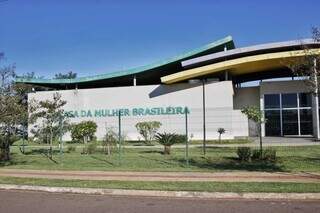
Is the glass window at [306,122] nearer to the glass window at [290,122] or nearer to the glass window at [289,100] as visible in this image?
the glass window at [290,122]

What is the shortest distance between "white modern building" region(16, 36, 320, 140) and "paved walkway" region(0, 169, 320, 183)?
26.6 meters

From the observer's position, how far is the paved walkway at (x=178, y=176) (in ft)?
51.9

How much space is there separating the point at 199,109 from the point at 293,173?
94.8ft

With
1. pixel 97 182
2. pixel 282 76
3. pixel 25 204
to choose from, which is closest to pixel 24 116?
pixel 97 182

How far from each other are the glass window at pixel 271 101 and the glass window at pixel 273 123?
0.51 m

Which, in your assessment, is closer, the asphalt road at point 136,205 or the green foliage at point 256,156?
the asphalt road at point 136,205

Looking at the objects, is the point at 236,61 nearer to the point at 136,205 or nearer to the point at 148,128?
the point at 148,128

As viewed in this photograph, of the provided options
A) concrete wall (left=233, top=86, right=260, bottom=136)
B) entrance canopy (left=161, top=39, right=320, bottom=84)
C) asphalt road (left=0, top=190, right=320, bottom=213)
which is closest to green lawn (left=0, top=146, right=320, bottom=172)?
asphalt road (left=0, top=190, right=320, bottom=213)

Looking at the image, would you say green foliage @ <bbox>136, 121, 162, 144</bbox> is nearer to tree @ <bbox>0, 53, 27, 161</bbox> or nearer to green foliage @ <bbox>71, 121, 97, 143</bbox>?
green foliage @ <bbox>71, 121, 97, 143</bbox>

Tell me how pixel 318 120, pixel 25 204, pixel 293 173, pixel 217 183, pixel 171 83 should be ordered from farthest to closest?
1. pixel 171 83
2. pixel 318 120
3. pixel 293 173
4. pixel 217 183
5. pixel 25 204

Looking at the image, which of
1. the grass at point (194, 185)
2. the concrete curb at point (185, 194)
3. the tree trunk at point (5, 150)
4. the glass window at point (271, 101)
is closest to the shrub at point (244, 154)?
the grass at point (194, 185)

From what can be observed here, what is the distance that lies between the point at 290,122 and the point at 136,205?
131 feet

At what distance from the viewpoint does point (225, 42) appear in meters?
48.9

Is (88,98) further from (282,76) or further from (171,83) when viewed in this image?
(282,76)
